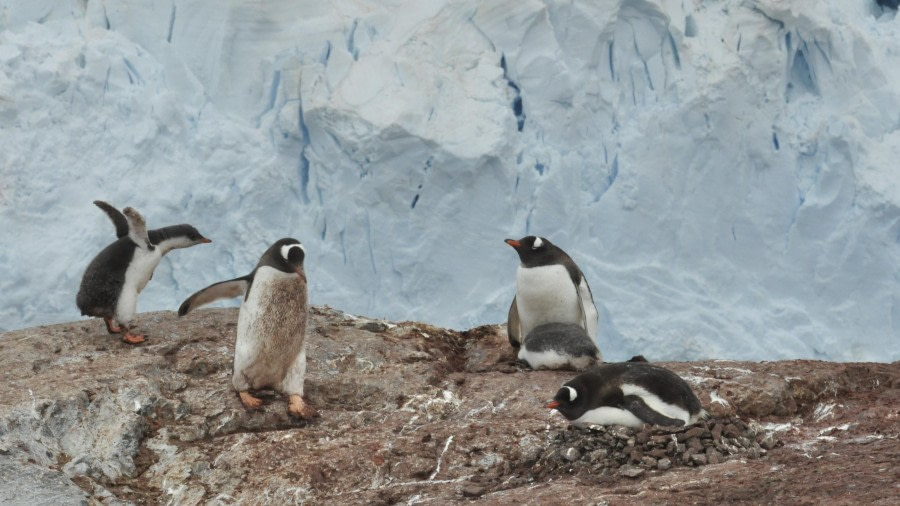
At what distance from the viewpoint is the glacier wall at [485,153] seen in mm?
11539

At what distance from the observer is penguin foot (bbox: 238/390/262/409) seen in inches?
199

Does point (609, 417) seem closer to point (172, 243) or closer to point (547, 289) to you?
point (547, 289)

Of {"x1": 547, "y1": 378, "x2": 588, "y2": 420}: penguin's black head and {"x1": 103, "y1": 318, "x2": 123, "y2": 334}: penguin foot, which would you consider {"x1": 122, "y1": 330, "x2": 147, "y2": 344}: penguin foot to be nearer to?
{"x1": 103, "y1": 318, "x2": 123, "y2": 334}: penguin foot

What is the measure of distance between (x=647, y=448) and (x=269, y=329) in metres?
1.86

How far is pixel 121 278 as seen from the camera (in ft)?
19.4

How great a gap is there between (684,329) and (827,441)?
7.12m

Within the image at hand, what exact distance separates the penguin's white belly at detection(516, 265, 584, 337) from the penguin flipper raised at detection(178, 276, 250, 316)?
1.75m

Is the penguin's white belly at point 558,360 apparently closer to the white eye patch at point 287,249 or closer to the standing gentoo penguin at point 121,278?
the white eye patch at point 287,249

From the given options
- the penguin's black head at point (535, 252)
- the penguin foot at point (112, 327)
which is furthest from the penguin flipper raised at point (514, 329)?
the penguin foot at point (112, 327)

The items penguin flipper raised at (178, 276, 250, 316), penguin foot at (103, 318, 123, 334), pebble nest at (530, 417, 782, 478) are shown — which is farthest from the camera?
penguin foot at (103, 318, 123, 334)

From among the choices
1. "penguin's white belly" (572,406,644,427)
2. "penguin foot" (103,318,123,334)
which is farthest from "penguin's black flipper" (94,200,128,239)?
"penguin's white belly" (572,406,644,427)

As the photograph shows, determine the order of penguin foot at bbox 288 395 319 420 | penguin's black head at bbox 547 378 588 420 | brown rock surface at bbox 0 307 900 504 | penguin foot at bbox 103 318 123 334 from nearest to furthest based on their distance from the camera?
brown rock surface at bbox 0 307 900 504
penguin's black head at bbox 547 378 588 420
penguin foot at bbox 288 395 319 420
penguin foot at bbox 103 318 123 334

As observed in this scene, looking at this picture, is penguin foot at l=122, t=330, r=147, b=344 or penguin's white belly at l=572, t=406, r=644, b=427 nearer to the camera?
penguin's white belly at l=572, t=406, r=644, b=427

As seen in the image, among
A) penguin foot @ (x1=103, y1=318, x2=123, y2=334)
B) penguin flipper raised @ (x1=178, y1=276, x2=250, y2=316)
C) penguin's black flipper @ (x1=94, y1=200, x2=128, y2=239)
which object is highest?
penguin's black flipper @ (x1=94, y1=200, x2=128, y2=239)
